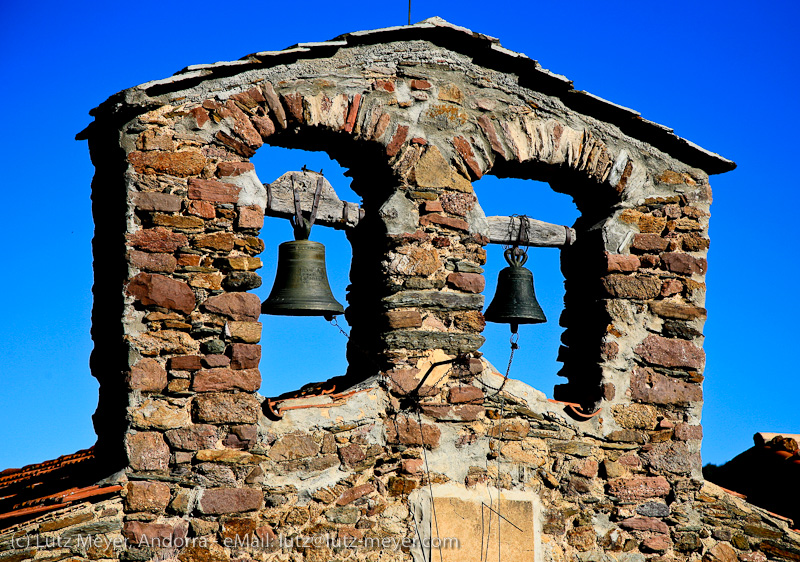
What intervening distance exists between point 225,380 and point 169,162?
4.17ft

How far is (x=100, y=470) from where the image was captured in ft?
15.3

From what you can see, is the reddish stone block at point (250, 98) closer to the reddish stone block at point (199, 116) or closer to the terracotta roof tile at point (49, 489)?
the reddish stone block at point (199, 116)

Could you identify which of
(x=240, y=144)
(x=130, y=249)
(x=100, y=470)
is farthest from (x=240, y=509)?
(x=240, y=144)

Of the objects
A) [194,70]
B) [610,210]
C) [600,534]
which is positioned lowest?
[600,534]

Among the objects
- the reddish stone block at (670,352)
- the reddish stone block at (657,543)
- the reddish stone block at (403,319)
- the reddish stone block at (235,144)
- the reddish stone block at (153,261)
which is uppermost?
the reddish stone block at (235,144)

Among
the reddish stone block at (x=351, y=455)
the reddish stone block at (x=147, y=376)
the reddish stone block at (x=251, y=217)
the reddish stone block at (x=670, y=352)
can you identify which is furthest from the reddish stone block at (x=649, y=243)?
the reddish stone block at (x=147, y=376)

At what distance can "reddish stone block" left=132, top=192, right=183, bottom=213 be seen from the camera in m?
4.64

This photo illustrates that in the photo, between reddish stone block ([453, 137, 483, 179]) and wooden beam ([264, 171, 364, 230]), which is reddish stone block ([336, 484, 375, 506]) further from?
reddish stone block ([453, 137, 483, 179])

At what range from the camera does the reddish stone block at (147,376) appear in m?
4.50

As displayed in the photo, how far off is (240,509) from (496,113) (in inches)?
116

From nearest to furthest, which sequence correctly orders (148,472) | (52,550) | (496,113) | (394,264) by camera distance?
(52,550) < (148,472) < (394,264) < (496,113)

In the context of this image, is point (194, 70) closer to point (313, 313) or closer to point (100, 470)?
point (313, 313)

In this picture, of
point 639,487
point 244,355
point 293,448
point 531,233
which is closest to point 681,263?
point 531,233

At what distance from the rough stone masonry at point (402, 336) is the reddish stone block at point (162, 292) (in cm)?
2
